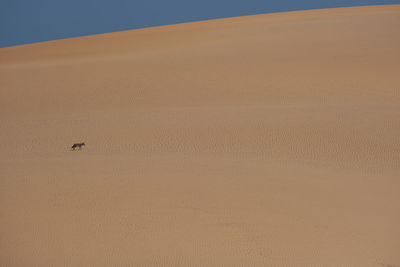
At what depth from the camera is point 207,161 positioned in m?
5.35

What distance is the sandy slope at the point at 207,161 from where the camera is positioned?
3725 millimetres

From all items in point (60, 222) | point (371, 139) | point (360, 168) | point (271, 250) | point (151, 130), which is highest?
point (151, 130)

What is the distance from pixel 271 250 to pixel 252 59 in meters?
A: 7.06

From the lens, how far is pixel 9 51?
56.0 ft

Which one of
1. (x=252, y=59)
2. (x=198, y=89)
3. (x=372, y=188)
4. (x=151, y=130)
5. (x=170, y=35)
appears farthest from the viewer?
(x=170, y=35)

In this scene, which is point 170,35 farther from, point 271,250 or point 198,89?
point 271,250

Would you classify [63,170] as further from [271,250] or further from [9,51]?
[9,51]

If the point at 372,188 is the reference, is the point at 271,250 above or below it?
below

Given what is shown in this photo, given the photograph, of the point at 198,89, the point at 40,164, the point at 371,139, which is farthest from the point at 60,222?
the point at 198,89

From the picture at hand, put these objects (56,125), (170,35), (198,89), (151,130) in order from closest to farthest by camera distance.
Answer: (151,130)
(56,125)
(198,89)
(170,35)

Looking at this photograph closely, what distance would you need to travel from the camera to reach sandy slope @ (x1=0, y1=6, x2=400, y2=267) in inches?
147

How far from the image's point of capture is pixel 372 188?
461cm

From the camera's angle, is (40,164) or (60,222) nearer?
(60,222)

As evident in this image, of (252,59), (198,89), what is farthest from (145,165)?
(252,59)
